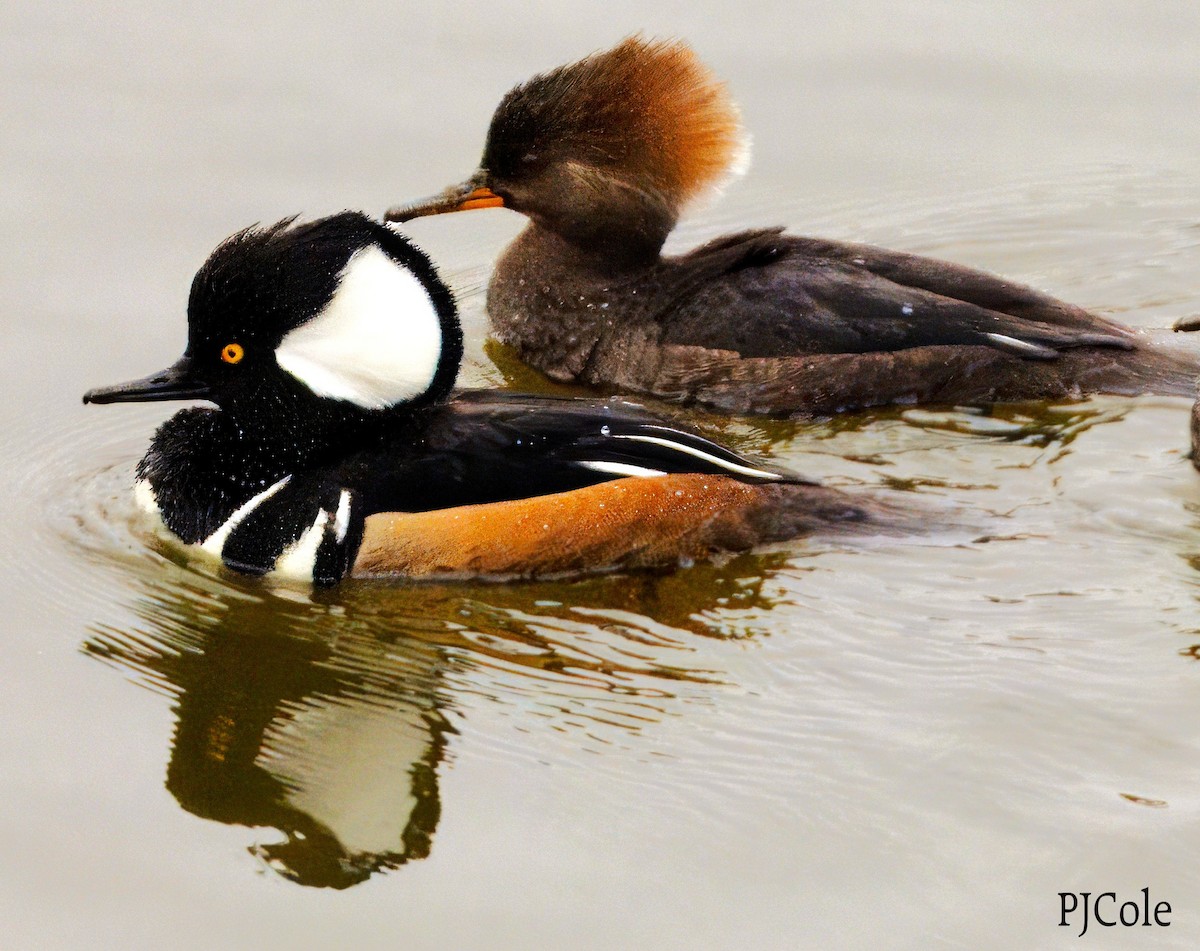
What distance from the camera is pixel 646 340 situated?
8.69m

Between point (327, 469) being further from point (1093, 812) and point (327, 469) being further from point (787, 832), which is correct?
point (1093, 812)

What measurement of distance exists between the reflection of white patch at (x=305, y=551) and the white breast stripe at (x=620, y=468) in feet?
3.27

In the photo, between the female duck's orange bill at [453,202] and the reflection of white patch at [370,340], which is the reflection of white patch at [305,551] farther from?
the female duck's orange bill at [453,202]

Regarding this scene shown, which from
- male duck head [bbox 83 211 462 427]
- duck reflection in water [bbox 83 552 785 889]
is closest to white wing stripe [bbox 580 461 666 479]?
duck reflection in water [bbox 83 552 785 889]

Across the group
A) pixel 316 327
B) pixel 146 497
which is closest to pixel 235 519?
pixel 146 497

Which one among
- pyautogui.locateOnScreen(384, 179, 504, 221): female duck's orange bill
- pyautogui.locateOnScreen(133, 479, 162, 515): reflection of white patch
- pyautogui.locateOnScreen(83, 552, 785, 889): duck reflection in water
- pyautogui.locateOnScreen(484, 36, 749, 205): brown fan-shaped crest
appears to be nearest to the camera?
pyautogui.locateOnScreen(83, 552, 785, 889): duck reflection in water

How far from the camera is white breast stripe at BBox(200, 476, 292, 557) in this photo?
6938mm

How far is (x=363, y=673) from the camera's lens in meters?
6.34

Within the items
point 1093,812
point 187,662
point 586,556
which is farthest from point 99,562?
point 1093,812

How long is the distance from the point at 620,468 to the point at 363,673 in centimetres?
126

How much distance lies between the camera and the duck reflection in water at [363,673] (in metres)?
5.58

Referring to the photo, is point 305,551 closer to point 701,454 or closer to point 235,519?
point 235,519

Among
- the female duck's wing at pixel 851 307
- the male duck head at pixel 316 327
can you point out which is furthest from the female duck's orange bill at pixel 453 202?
the male duck head at pixel 316 327

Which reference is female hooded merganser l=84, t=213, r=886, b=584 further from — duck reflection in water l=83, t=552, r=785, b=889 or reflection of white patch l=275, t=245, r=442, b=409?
duck reflection in water l=83, t=552, r=785, b=889
